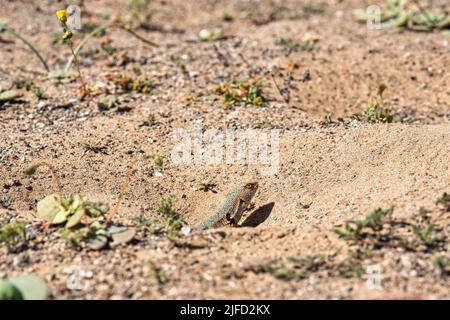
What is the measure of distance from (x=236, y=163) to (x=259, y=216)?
0.56 meters

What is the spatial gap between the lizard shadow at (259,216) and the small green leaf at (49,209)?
1191mm

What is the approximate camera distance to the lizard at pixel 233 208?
157 inches

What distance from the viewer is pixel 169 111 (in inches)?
206

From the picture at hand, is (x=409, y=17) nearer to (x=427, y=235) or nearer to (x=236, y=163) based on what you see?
(x=236, y=163)

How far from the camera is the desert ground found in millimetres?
3189

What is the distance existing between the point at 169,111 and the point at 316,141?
1293 mm

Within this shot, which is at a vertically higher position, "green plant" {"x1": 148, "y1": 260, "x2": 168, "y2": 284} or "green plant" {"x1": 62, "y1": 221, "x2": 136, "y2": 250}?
"green plant" {"x1": 62, "y1": 221, "x2": 136, "y2": 250}

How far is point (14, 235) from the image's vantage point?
11.2 ft

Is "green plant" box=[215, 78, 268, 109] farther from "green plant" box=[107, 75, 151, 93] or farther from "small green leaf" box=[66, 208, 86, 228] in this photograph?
"small green leaf" box=[66, 208, 86, 228]

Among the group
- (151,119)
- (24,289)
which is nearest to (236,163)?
(151,119)

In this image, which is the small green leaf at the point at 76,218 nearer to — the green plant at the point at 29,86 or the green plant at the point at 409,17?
the green plant at the point at 29,86

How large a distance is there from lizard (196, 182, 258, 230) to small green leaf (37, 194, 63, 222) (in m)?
0.85

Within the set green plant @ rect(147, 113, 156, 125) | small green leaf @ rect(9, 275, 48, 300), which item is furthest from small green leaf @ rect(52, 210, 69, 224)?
green plant @ rect(147, 113, 156, 125)

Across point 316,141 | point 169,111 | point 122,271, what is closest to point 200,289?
point 122,271
